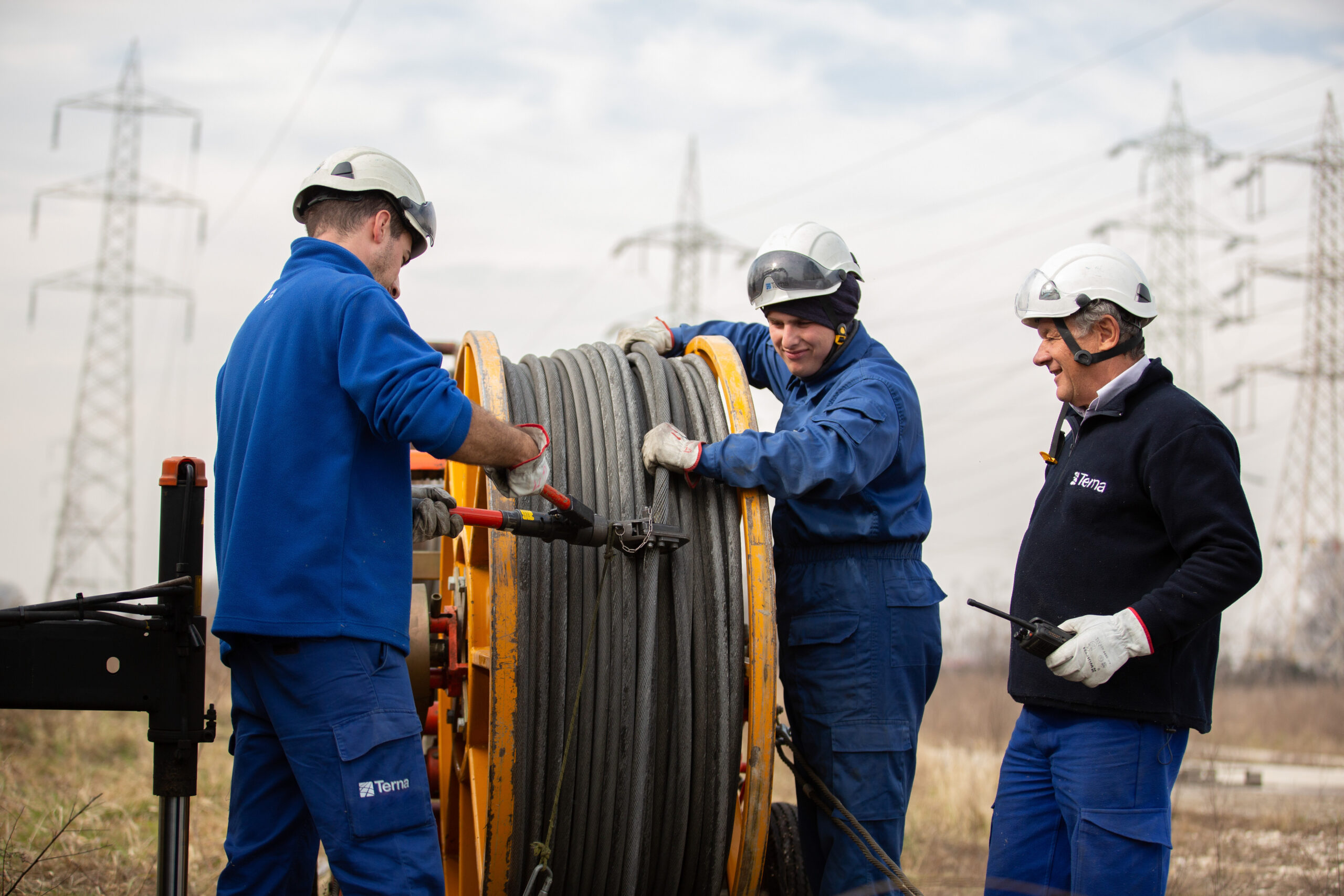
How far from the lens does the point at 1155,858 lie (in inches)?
129

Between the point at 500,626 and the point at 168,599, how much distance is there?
3.00 feet

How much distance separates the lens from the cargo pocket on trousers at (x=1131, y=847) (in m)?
3.26

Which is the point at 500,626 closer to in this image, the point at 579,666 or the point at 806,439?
the point at 579,666

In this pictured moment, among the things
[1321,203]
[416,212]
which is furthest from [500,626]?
[1321,203]

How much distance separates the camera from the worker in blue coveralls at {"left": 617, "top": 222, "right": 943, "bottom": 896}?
3752 millimetres

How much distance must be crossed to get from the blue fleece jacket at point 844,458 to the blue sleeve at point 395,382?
985mm

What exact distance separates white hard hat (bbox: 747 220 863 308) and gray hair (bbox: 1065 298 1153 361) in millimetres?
851

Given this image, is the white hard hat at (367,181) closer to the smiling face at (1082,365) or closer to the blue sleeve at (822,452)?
the blue sleeve at (822,452)

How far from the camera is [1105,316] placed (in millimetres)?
3605

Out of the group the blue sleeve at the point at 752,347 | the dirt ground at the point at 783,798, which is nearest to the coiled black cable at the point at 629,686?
the blue sleeve at the point at 752,347

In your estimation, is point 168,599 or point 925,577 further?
point 925,577

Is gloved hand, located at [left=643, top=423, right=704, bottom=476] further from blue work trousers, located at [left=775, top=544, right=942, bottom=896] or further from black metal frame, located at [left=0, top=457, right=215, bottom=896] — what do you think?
black metal frame, located at [left=0, top=457, right=215, bottom=896]

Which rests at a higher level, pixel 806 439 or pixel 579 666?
pixel 806 439

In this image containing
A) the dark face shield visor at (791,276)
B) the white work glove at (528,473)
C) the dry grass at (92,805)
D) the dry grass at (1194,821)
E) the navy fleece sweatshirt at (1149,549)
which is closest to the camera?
the navy fleece sweatshirt at (1149,549)
